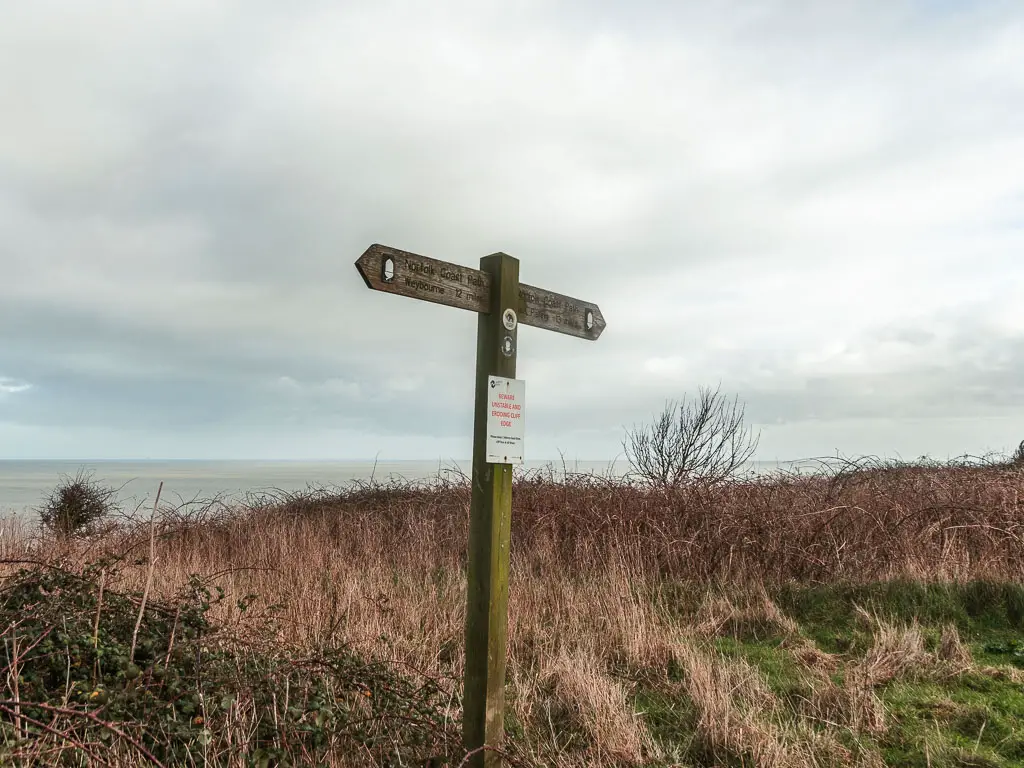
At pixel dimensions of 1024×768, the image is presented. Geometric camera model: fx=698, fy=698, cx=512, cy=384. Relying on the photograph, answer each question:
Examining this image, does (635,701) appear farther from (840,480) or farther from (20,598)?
(840,480)

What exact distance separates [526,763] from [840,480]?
8.66 meters

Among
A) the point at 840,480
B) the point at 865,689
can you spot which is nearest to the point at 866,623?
the point at 865,689

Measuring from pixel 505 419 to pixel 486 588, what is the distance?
0.80 meters

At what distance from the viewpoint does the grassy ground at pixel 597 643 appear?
3.31 metres

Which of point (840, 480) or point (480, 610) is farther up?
point (840, 480)

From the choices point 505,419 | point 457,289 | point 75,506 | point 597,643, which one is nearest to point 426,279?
Answer: point 457,289

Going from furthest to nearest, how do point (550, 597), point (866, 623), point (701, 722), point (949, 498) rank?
point (949, 498), point (550, 597), point (866, 623), point (701, 722)

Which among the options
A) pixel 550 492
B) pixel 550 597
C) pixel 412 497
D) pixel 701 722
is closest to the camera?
pixel 701 722

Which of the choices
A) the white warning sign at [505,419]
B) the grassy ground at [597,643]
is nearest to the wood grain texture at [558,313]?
the white warning sign at [505,419]

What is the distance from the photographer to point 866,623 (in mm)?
5762

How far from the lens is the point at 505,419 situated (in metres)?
3.36

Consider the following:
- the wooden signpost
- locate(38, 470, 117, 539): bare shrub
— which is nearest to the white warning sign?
the wooden signpost

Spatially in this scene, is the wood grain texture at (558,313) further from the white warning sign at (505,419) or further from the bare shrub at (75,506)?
the bare shrub at (75,506)

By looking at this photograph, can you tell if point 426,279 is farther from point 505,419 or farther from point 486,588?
point 486,588
